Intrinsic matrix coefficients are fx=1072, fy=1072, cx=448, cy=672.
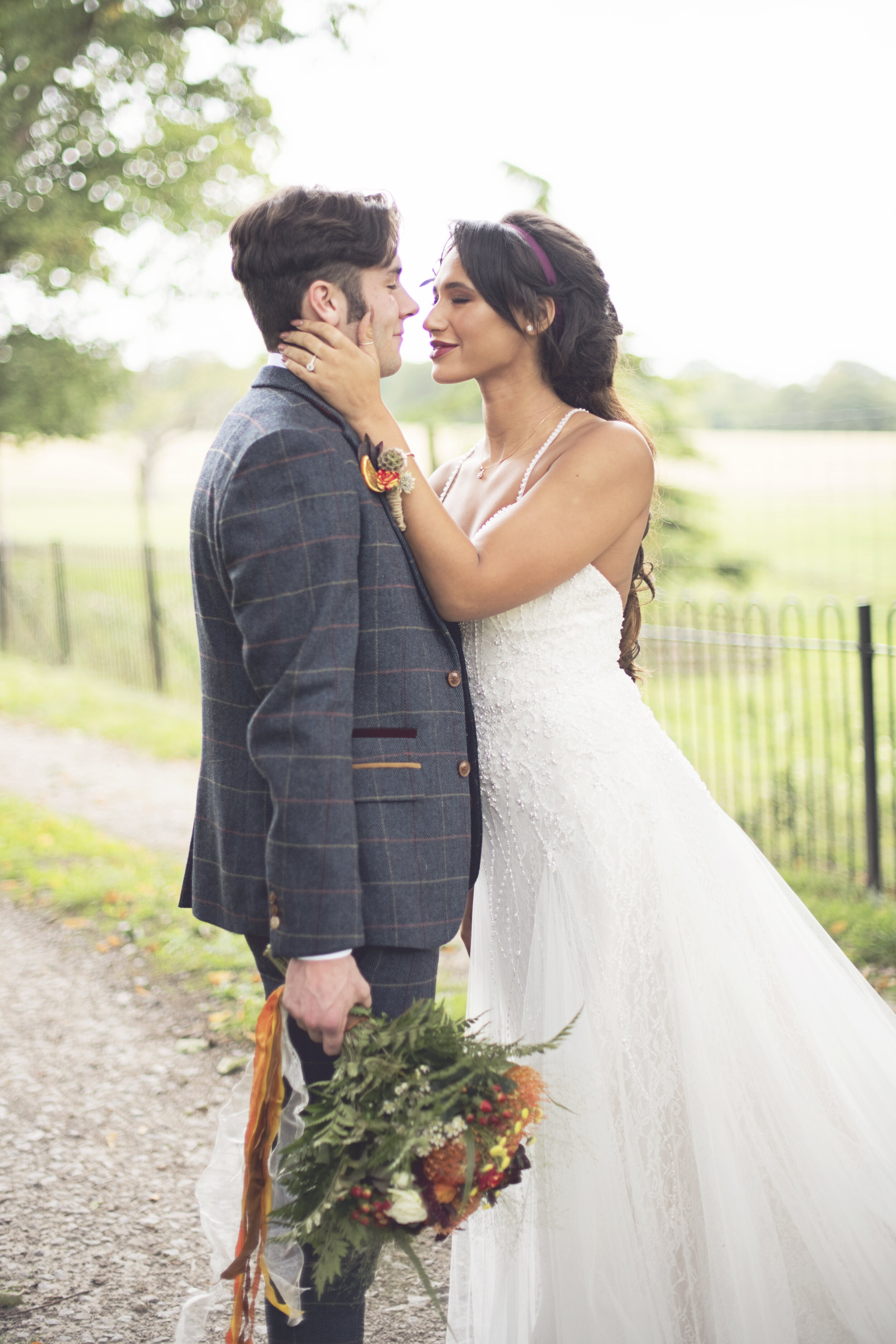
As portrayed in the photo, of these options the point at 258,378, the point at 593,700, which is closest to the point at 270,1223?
the point at 593,700

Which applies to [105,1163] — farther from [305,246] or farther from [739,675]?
[739,675]

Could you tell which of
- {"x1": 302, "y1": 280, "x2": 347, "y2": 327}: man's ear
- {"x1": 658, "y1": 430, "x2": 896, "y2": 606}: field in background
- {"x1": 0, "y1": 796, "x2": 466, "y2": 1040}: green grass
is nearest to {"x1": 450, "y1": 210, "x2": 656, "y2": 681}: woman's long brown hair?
{"x1": 302, "y1": 280, "x2": 347, "y2": 327}: man's ear

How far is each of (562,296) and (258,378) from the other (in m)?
0.98

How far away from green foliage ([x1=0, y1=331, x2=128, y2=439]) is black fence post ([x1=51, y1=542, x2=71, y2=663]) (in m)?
1.61

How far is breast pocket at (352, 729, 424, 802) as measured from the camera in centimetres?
207

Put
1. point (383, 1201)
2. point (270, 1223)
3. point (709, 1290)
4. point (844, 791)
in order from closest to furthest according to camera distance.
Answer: point (383, 1201) < point (270, 1223) < point (709, 1290) < point (844, 791)

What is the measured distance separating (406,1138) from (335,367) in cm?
143

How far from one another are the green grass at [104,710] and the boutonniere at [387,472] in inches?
262

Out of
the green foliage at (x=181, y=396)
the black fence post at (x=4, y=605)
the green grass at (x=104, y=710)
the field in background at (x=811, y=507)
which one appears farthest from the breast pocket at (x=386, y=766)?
the green foliage at (x=181, y=396)

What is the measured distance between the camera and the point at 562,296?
278cm

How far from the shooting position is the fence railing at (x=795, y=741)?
19.1 feet

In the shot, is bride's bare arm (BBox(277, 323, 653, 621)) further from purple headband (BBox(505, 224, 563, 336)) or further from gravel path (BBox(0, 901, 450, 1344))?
gravel path (BBox(0, 901, 450, 1344))

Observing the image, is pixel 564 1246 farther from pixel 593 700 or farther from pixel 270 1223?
pixel 593 700

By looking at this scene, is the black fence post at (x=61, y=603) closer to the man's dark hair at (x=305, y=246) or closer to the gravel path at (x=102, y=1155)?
the gravel path at (x=102, y=1155)
